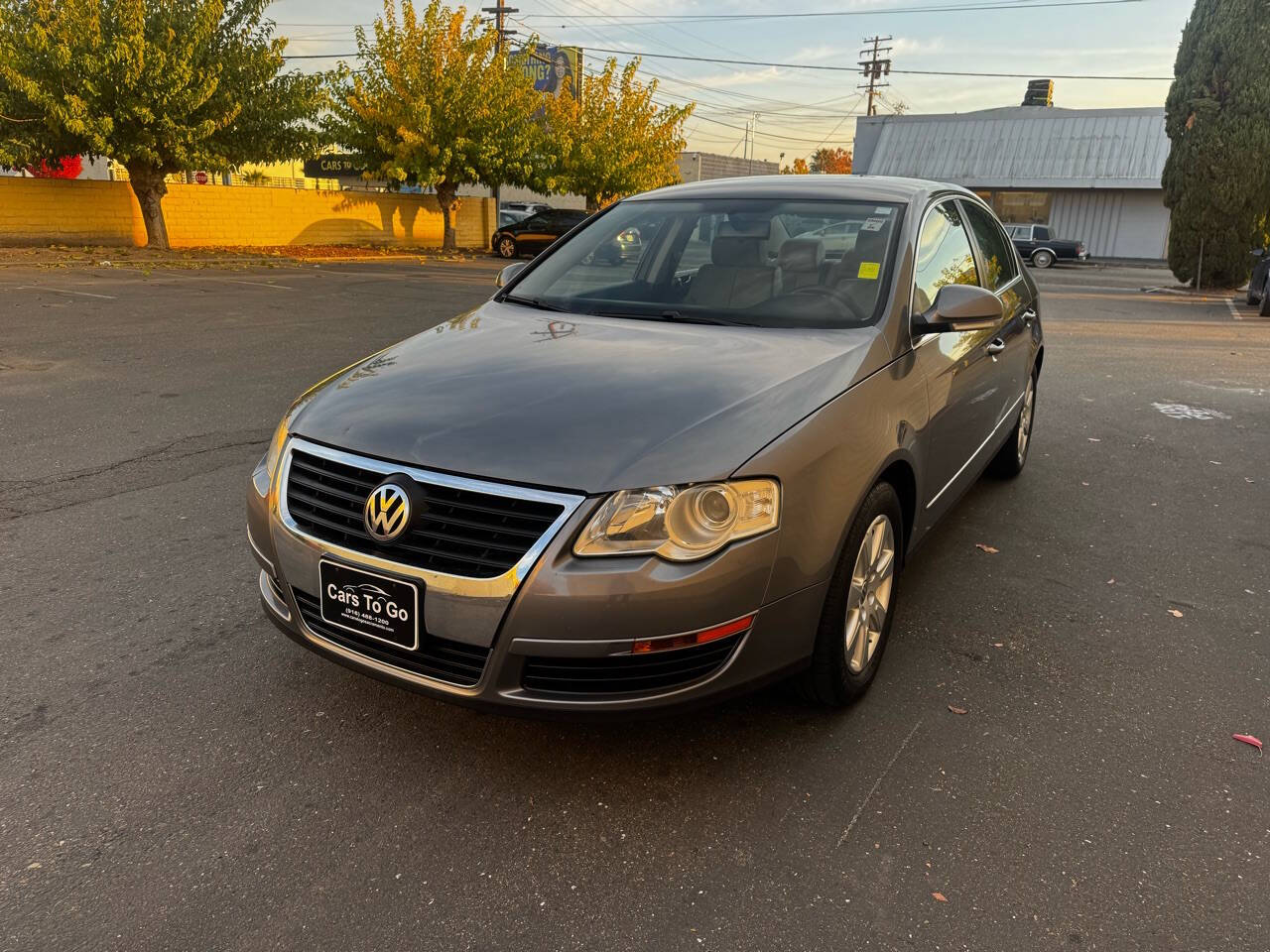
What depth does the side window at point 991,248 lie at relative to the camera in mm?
4629

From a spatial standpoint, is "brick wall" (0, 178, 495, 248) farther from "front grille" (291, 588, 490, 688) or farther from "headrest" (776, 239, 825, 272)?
"front grille" (291, 588, 490, 688)

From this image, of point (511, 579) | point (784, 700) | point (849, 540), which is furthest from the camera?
point (784, 700)

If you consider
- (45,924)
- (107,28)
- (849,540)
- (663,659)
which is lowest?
(45,924)

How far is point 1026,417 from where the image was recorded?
18.9ft

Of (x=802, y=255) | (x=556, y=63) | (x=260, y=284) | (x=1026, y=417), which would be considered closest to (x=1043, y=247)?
(x=556, y=63)

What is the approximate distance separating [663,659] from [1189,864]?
4.65 ft

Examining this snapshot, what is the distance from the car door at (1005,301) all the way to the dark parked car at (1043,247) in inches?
1291

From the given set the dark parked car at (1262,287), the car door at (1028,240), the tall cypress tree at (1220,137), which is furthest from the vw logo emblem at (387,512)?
the car door at (1028,240)

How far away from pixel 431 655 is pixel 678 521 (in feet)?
2.38

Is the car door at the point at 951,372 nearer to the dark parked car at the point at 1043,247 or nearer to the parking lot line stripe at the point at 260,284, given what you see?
the parking lot line stripe at the point at 260,284

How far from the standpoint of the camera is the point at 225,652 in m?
3.29

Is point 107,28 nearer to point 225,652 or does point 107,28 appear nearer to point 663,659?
point 225,652

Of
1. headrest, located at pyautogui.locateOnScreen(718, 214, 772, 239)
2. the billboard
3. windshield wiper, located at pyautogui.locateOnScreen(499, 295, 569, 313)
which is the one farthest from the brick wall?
headrest, located at pyautogui.locateOnScreen(718, 214, 772, 239)

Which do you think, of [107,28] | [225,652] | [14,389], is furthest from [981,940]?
[107,28]
